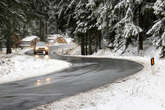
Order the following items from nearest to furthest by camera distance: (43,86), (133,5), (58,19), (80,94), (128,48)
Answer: (80,94) < (43,86) < (133,5) < (128,48) < (58,19)

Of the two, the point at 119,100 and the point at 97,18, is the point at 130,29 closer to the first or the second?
the point at 97,18

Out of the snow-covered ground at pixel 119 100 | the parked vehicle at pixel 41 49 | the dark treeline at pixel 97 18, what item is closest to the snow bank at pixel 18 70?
the dark treeline at pixel 97 18

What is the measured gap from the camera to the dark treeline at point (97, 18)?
14.9 metres

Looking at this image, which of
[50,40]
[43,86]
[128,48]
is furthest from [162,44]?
[50,40]

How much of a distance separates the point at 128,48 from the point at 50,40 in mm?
84250

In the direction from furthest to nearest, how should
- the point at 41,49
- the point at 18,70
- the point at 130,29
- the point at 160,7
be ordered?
the point at 41,49 → the point at 130,29 → the point at 160,7 → the point at 18,70

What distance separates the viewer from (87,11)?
33250 millimetres

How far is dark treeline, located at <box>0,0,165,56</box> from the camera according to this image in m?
14.9

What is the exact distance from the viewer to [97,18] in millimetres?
29047

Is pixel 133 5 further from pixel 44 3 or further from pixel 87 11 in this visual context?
pixel 44 3

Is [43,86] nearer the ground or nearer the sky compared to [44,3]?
nearer the ground

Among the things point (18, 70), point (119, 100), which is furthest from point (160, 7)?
point (119, 100)

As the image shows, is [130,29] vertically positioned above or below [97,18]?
below

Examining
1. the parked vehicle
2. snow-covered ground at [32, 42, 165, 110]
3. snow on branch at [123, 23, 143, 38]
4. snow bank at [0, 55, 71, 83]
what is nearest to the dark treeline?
snow on branch at [123, 23, 143, 38]
